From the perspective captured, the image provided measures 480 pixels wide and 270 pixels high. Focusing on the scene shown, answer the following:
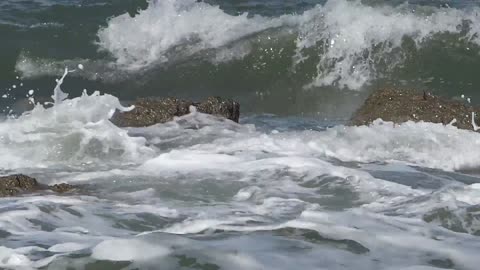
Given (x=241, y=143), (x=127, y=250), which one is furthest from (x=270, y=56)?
(x=127, y=250)

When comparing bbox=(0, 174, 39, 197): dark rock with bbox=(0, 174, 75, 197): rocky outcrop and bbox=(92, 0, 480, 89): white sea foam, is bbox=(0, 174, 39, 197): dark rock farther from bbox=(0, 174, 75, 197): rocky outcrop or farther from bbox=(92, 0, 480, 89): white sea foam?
bbox=(92, 0, 480, 89): white sea foam

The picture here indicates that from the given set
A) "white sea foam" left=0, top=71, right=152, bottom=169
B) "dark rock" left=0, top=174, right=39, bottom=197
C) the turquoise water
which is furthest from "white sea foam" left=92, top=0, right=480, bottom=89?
"dark rock" left=0, top=174, right=39, bottom=197

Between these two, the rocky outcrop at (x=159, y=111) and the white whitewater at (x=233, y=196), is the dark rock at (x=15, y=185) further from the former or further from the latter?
the rocky outcrop at (x=159, y=111)

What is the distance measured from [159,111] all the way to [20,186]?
2066mm

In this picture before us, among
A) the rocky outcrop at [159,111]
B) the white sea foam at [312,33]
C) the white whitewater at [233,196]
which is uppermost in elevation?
the white sea foam at [312,33]

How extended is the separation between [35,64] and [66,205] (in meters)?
7.31

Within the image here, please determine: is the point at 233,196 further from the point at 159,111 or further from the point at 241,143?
the point at 159,111

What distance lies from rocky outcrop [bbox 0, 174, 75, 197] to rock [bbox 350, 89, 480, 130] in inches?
101

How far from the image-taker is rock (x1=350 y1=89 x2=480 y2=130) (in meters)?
6.60

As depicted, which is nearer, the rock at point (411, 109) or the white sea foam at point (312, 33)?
the rock at point (411, 109)

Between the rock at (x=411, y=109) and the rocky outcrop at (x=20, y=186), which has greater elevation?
the rock at (x=411, y=109)

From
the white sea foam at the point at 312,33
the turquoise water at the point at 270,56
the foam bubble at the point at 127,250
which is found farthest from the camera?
the white sea foam at the point at 312,33

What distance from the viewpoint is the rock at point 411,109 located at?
6.60m

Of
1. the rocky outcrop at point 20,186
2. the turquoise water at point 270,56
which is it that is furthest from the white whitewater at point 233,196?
the turquoise water at point 270,56
